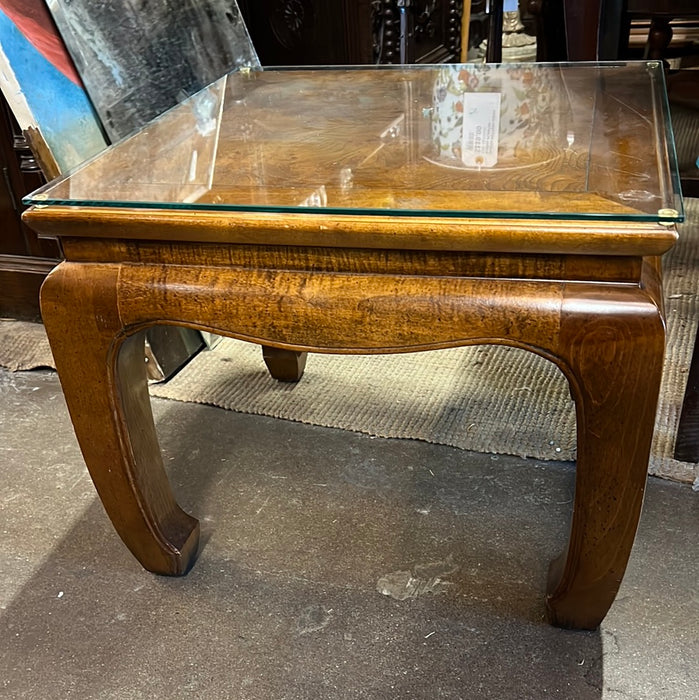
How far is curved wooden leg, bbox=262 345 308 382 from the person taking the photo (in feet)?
4.32

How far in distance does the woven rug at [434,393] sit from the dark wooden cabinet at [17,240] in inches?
4.4

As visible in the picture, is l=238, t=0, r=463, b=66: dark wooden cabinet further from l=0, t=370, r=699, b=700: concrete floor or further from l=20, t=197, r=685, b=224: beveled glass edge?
l=20, t=197, r=685, b=224: beveled glass edge

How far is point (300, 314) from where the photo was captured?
0.71 metres

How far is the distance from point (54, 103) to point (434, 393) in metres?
0.73

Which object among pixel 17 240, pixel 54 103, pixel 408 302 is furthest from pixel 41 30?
pixel 408 302

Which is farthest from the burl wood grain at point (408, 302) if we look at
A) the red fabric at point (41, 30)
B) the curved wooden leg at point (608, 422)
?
the red fabric at point (41, 30)

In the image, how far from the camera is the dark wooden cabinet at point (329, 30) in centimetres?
177

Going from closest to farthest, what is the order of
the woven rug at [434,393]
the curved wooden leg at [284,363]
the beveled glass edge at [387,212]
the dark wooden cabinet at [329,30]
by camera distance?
the beveled glass edge at [387,212] < the woven rug at [434,393] < the curved wooden leg at [284,363] < the dark wooden cabinet at [329,30]

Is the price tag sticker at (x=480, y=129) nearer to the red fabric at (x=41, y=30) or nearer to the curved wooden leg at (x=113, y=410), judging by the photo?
the curved wooden leg at (x=113, y=410)

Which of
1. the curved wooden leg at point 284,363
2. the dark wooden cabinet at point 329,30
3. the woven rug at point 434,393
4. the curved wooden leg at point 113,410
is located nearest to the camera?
the curved wooden leg at point 113,410

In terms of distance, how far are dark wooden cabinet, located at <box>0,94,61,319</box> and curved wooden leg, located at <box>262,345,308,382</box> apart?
504 mm

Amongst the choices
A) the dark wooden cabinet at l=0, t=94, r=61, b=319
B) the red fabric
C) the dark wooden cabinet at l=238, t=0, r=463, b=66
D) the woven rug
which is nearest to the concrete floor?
the woven rug

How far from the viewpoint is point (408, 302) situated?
2.25 ft

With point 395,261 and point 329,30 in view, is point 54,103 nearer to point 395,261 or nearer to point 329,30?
point 395,261
